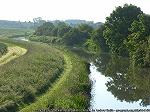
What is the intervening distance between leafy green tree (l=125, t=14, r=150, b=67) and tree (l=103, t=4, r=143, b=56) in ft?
18.7

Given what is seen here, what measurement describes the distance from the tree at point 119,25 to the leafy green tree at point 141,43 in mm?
5702

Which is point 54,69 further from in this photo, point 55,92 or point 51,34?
point 51,34

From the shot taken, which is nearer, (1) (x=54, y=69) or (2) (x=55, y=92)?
(2) (x=55, y=92)

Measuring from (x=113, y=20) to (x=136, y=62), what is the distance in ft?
104

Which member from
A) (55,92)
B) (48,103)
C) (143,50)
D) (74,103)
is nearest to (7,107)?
(48,103)

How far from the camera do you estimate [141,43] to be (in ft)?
242

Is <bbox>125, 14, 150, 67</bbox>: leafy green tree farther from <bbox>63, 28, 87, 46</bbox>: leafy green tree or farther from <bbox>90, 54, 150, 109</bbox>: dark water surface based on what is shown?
<bbox>63, 28, 87, 46</bbox>: leafy green tree

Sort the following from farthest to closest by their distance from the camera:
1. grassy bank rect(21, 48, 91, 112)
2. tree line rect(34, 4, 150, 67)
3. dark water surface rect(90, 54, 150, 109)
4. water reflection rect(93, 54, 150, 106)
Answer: tree line rect(34, 4, 150, 67) → water reflection rect(93, 54, 150, 106) → dark water surface rect(90, 54, 150, 109) → grassy bank rect(21, 48, 91, 112)

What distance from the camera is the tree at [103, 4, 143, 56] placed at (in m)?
95.5

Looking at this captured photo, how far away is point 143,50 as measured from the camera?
6931 centimetres

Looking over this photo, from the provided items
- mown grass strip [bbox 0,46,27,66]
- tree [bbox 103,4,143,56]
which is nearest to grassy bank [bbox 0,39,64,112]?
mown grass strip [bbox 0,46,27,66]

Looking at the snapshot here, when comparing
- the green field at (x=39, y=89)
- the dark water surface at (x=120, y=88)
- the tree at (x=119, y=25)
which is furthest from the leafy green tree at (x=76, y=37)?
the green field at (x=39, y=89)

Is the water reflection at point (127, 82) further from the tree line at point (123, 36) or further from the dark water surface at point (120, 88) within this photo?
the tree line at point (123, 36)

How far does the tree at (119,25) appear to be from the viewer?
95.5 metres
